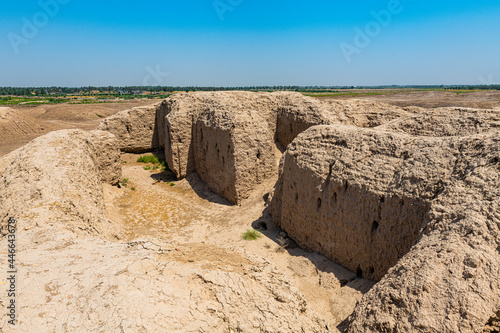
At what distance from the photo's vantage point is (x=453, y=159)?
521 cm

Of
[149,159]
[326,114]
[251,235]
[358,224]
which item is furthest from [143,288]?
[149,159]

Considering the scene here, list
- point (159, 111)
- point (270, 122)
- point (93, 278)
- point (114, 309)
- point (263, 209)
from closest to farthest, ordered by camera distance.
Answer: point (114, 309), point (93, 278), point (263, 209), point (270, 122), point (159, 111)

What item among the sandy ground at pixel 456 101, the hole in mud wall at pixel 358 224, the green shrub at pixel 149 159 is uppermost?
the sandy ground at pixel 456 101

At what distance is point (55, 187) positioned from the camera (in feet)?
22.1

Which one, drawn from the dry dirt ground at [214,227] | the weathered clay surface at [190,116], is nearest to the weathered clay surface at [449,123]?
the dry dirt ground at [214,227]

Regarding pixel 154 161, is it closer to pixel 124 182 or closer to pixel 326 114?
pixel 124 182

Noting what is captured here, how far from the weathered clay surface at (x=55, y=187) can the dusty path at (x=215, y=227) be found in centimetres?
203

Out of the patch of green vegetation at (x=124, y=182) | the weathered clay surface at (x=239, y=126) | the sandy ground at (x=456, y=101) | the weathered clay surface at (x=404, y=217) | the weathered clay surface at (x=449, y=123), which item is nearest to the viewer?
the weathered clay surface at (x=404, y=217)

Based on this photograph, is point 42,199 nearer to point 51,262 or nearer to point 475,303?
point 51,262

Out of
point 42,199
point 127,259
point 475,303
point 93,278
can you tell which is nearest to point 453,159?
point 475,303

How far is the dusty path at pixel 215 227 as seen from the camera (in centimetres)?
616

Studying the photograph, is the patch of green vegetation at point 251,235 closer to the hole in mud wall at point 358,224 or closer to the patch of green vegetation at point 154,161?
the hole in mud wall at point 358,224

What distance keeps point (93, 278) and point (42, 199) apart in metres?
3.58

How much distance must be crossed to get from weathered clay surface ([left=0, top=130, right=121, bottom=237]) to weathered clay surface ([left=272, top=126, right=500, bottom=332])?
5006 mm
